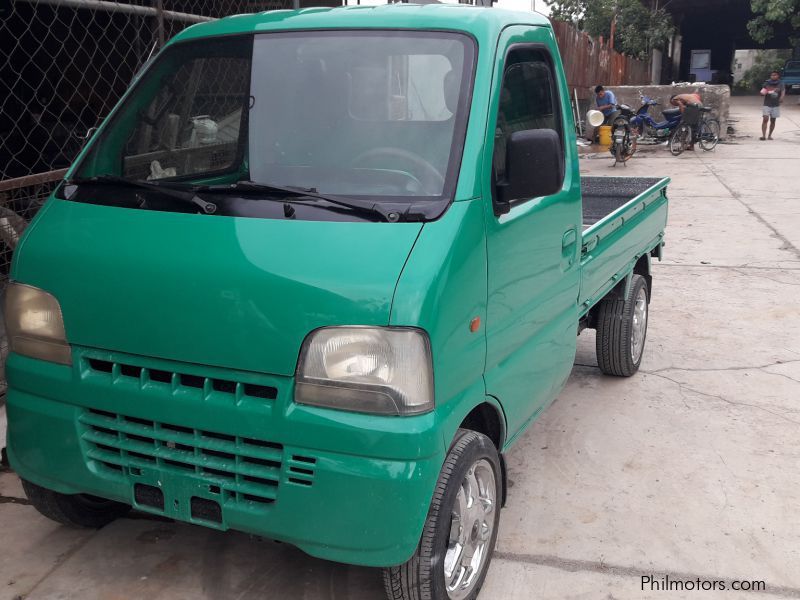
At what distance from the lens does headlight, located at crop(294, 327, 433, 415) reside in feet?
8.11

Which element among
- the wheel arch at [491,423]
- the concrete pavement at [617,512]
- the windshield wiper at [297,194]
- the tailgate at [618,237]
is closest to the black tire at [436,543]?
the wheel arch at [491,423]

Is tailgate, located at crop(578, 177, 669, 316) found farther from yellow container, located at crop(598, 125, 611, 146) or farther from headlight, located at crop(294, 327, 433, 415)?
yellow container, located at crop(598, 125, 611, 146)

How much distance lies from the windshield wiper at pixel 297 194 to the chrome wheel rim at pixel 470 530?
91cm

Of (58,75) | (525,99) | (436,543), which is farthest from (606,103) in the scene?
(436,543)

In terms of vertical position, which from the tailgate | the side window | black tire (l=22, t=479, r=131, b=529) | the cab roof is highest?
the cab roof

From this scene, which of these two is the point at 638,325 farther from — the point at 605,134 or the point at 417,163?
the point at 605,134

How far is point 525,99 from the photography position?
135 inches

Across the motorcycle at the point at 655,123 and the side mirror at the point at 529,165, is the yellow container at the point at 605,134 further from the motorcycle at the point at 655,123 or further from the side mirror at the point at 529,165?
the side mirror at the point at 529,165

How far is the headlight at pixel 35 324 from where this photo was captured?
2826 millimetres

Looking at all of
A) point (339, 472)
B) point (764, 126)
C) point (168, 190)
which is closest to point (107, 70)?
point (168, 190)

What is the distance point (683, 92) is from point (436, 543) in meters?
21.3

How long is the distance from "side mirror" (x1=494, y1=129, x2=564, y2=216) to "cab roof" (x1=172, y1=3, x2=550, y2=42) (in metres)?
0.49

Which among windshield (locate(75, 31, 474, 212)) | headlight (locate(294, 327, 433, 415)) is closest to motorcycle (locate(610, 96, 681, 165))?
windshield (locate(75, 31, 474, 212))

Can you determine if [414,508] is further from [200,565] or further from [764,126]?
[764,126]
